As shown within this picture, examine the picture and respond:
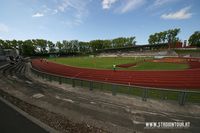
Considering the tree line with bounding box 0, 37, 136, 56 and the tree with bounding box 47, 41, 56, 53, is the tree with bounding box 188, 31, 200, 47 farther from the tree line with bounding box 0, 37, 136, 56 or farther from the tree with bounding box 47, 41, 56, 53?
the tree with bounding box 47, 41, 56, 53

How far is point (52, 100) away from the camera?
8719mm

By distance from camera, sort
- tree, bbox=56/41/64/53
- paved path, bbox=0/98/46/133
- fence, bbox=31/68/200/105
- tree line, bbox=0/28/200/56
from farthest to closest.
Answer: tree, bbox=56/41/64/53 < tree line, bbox=0/28/200/56 < fence, bbox=31/68/200/105 < paved path, bbox=0/98/46/133

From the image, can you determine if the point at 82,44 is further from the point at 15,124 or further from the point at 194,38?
the point at 15,124

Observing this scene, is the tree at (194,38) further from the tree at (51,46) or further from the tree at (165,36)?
the tree at (51,46)

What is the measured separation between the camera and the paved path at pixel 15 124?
15.9 feet

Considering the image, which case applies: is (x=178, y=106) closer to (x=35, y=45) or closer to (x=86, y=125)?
(x=86, y=125)

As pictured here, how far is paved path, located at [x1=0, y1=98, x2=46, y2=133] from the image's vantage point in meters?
4.84

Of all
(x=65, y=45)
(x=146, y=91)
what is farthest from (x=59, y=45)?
(x=146, y=91)

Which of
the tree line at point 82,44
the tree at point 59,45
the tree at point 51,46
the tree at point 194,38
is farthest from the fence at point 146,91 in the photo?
the tree at point 59,45

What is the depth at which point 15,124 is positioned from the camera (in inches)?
205

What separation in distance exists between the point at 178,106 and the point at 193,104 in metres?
0.94

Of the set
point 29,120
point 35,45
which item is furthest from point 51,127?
point 35,45

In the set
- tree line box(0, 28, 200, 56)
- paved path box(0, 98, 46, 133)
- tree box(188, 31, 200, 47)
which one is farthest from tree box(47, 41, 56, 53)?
paved path box(0, 98, 46, 133)

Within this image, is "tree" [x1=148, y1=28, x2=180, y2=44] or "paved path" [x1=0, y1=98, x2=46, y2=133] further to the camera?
"tree" [x1=148, y1=28, x2=180, y2=44]
